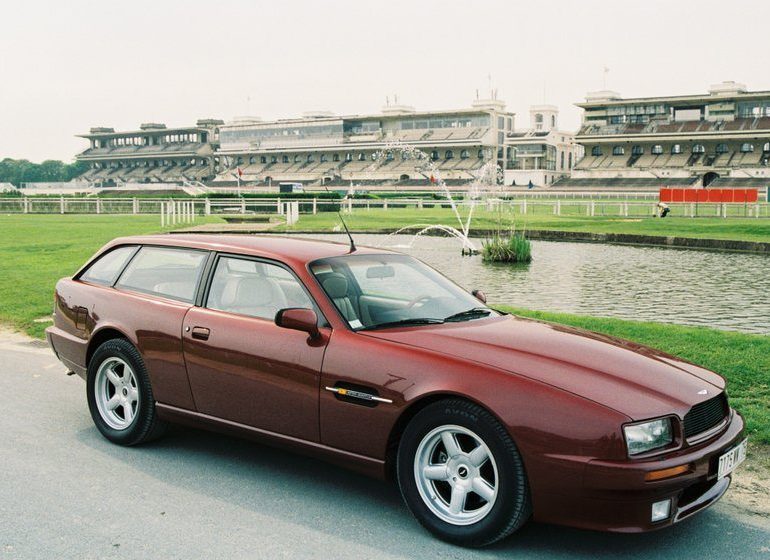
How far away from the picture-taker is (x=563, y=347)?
459 cm

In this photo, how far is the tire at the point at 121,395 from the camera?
222 inches

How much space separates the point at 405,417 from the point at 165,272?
2384 mm

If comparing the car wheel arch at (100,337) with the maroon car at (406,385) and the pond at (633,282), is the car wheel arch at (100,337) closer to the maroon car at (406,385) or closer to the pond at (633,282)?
the maroon car at (406,385)

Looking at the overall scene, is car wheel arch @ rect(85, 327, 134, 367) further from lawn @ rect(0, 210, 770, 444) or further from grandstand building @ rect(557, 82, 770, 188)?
grandstand building @ rect(557, 82, 770, 188)

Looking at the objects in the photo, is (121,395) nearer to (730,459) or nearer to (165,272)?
(165,272)

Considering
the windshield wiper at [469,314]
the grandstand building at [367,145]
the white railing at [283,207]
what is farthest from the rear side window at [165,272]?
the grandstand building at [367,145]

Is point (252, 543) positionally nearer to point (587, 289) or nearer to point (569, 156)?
point (587, 289)

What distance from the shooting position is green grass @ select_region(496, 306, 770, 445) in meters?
6.38

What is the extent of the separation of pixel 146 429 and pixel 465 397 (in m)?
2.50

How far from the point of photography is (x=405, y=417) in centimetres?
438

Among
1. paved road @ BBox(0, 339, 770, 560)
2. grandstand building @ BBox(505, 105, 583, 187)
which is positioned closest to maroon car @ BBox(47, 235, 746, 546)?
paved road @ BBox(0, 339, 770, 560)

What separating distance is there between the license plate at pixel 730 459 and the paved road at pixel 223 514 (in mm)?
362

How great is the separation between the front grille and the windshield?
1.46m

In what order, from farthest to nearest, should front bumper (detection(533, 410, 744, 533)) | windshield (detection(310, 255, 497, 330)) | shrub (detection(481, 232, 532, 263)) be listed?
shrub (detection(481, 232, 532, 263)) < windshield (detection(310, 255, 497, 330)) < front bumper (detection(533, 410, 744, 533))
